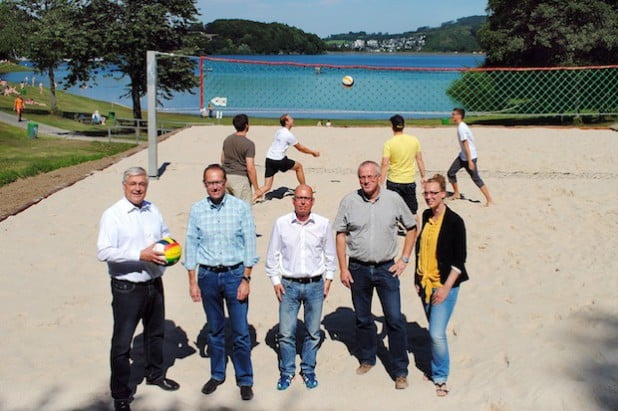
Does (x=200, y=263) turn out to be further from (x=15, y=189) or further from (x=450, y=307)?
(x=15, y=189)

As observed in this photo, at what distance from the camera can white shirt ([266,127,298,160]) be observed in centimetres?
1029

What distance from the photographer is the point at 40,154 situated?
1720 cm

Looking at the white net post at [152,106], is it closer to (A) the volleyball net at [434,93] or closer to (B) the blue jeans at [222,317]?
(B) the blue jeans at [222,317]

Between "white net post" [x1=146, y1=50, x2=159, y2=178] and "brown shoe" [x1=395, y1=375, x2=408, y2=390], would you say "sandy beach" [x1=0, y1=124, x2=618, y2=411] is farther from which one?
"white net post" [x1=146, y1=50, x2=159, y2=178]

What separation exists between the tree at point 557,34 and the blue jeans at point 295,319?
25.4m

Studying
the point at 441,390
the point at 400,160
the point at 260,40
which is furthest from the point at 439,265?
the point at 260,40

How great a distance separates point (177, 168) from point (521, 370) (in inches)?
380

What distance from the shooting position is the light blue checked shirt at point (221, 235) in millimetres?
4953

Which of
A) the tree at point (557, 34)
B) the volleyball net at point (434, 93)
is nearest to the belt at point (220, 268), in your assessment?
the volleyball net at point (434, 93)

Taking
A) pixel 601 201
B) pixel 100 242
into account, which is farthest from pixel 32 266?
pixel 601 201

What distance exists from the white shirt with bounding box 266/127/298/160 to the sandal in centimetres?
573

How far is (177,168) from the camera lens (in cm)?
1391

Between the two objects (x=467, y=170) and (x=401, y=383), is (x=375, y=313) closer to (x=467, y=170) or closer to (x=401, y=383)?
(x=401, y=383)

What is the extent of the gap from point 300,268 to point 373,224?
24.5 inches
